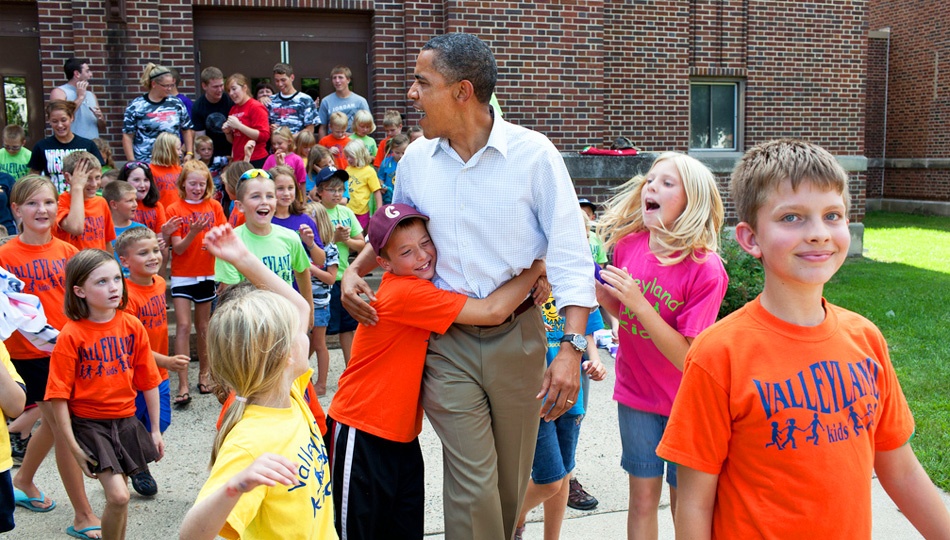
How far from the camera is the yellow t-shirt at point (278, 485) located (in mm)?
2381

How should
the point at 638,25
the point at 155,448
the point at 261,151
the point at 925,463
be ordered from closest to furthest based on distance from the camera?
the point at 155,448 → the point at 925,463 → the point at 261,151 → the point at 638,25

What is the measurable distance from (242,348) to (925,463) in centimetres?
447

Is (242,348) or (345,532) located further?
(345,532)

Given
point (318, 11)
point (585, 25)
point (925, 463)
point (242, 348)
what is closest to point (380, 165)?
point (318, 11)

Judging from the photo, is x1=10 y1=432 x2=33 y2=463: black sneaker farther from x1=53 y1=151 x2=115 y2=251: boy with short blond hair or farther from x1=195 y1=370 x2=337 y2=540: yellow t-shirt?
x1=195 y1=370 x2=337 y2=540: yellow t-shirt

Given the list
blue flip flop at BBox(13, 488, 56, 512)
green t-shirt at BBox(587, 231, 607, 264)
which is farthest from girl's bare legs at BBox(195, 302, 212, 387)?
green t-shirt at BBox(587, 231, 607, 264)

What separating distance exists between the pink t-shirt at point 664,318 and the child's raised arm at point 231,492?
5.69 feet

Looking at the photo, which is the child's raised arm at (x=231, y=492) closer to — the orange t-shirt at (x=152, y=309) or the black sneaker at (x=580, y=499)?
the black sneaker at (x=580, y=499)

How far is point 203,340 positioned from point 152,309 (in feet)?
5.72

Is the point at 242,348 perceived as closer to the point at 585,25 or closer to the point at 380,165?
the point at 380,165

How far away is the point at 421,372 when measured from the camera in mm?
3283

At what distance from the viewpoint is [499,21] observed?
35.7ft

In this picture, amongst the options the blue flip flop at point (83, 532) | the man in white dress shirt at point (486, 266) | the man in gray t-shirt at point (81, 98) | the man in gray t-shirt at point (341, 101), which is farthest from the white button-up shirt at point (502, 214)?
the man in gray t-shirt at point (81, 98)

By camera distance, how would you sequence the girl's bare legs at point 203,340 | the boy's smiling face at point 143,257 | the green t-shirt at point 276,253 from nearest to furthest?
the boy's smiling face at point 143,257
the green t-shirt at point 276,253
the girl's bare legs at point 203,340
